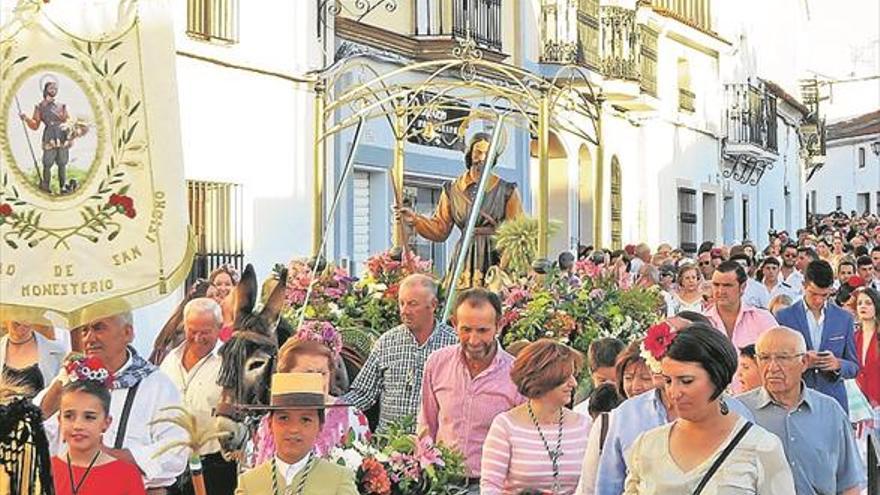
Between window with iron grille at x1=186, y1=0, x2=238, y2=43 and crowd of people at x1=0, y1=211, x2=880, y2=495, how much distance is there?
7.56m

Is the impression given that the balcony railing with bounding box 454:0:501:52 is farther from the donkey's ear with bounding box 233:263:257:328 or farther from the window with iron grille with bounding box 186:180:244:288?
the donkey's ear with bounding box 233:263:257:328

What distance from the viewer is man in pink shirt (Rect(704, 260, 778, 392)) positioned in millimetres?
10617

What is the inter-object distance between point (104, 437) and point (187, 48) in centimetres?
1018

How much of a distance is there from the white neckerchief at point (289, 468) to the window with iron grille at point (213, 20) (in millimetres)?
11613

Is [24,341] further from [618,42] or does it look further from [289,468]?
[618,42]

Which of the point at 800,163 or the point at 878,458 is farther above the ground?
the point at 800,163

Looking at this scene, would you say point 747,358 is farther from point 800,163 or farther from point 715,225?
point 800,163

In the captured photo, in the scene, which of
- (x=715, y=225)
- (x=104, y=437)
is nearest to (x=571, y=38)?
(x=715, y=225)

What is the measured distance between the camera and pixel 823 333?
36.8 feet

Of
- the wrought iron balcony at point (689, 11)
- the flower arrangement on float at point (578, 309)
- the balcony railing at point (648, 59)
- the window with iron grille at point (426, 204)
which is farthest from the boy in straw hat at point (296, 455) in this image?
the wrought iron balcony at point (689, 11)

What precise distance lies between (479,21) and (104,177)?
16.0 m

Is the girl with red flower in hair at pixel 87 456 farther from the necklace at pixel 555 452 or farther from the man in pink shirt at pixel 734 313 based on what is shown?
the man in pink shirt at pixel 734 313

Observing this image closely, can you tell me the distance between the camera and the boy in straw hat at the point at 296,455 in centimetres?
598

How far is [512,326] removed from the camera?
1211cm
